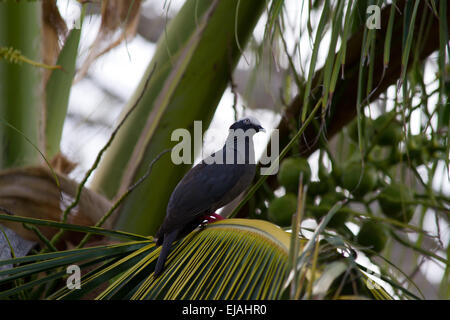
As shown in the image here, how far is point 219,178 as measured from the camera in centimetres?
184

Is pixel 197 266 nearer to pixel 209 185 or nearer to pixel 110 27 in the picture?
pixel 209 185

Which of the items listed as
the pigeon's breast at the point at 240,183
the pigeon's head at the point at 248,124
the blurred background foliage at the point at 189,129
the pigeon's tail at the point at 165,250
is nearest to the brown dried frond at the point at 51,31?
the blurred background foliage at the point at 189,129

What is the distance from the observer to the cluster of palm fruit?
77.9 inches

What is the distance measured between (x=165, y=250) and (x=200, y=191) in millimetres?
328

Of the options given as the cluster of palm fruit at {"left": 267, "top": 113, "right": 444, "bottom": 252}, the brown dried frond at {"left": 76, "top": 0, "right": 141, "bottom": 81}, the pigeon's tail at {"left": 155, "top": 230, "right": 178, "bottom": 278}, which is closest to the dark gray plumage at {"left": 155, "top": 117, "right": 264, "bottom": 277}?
the pigeon's tail at {"left": 155, "top": 230, "right": 178, "bottom": 278}

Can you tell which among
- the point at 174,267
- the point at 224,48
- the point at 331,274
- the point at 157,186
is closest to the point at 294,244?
the point at 331,274

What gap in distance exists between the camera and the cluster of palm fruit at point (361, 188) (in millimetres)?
1979

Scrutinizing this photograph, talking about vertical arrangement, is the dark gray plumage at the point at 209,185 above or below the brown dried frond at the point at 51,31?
below

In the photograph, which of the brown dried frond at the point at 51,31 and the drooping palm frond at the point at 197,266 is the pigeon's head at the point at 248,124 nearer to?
the drooping palm frond at the point at 197,266

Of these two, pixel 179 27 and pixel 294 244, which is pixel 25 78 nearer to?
pixel 179 27

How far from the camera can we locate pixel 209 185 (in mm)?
1820

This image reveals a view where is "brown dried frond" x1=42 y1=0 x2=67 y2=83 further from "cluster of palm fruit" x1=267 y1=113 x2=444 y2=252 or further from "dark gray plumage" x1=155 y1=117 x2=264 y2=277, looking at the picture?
"cluster of palm fruit" x1=267 y1=113 x2=444 y2=252

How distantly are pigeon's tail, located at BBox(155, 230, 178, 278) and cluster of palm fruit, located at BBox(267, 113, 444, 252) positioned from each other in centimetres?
53
